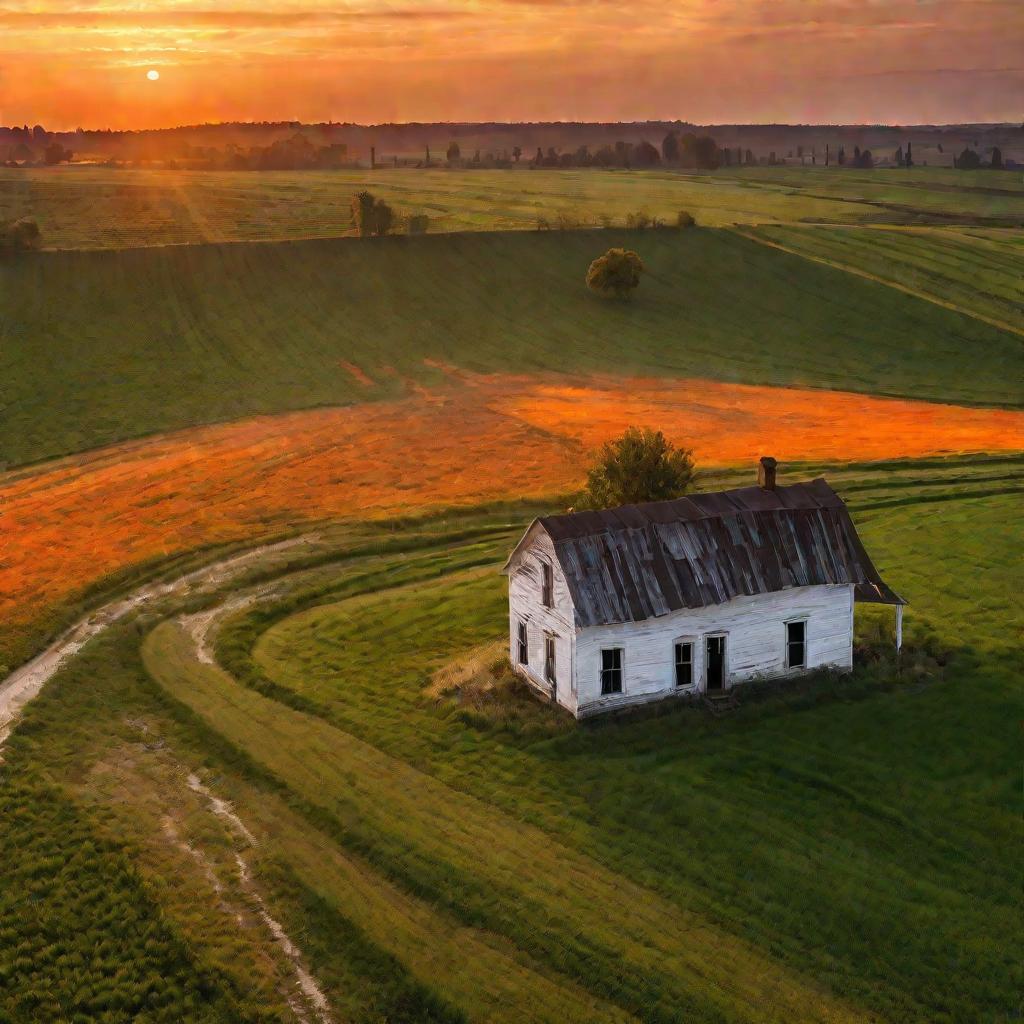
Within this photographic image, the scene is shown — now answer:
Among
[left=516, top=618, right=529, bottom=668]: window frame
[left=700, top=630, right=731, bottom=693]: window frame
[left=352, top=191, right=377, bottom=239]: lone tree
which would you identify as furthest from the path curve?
[left=352, top=191, right=377, bottom=239]: lone tree

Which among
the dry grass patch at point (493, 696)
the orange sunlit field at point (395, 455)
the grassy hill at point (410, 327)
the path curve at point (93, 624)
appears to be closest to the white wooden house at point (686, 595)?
the dry grass patch at point (493, 696)

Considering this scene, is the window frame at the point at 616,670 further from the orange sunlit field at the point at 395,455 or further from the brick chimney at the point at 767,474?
the orange sunlit field at the point at 395,455

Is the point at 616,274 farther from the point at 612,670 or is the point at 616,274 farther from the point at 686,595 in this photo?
the point at 612,670

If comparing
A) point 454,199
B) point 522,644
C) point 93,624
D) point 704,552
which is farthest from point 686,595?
point 454,199

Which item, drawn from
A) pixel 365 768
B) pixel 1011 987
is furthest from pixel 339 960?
pixel 1011 987

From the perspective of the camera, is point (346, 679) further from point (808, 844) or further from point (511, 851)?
point (808, 844)
